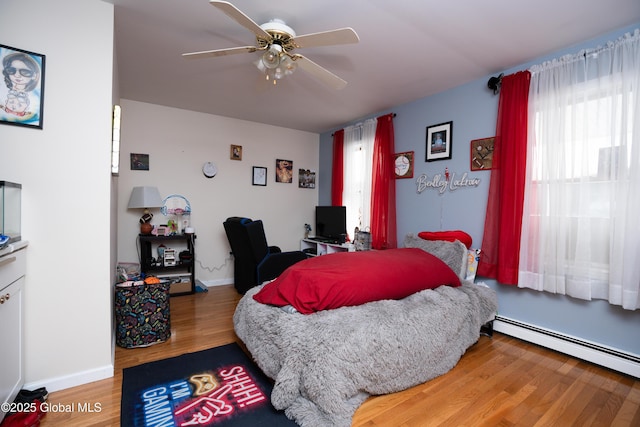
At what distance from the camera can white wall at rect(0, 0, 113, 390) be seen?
1.72 m

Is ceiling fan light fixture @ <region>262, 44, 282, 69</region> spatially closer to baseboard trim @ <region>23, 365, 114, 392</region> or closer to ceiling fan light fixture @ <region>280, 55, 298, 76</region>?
ceiling fan light fixture @ <region>280, 55, 298, 76</region>

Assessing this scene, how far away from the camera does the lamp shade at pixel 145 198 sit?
3.57 m

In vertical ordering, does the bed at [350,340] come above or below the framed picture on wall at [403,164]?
below

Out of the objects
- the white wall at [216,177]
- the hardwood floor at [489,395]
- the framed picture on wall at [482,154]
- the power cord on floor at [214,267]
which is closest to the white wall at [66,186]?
the hardwood floor at [489,395]

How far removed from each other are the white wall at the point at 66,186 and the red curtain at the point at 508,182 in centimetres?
322

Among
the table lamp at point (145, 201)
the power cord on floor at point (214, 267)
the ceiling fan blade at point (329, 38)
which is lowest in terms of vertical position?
the power cord on floor at point (214, 267)

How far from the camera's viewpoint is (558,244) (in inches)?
95.6

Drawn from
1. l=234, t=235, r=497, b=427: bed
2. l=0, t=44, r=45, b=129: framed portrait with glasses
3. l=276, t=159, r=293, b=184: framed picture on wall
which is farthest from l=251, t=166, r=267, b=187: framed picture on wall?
l=0, t=44, r=45, b=129: framed portrait with glasses

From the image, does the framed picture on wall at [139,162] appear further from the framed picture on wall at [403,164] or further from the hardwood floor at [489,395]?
the framed picture on wall at [403,164]

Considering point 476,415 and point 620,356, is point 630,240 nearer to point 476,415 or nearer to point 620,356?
point 620,356

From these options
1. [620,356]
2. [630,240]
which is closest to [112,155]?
[630,240]

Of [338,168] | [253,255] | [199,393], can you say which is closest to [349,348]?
[199,393]

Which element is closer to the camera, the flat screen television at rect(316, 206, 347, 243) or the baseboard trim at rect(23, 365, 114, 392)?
the baseboard trim at rect(23, 365, 114, 392)

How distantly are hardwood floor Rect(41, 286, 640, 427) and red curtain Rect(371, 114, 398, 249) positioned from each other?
166cm
